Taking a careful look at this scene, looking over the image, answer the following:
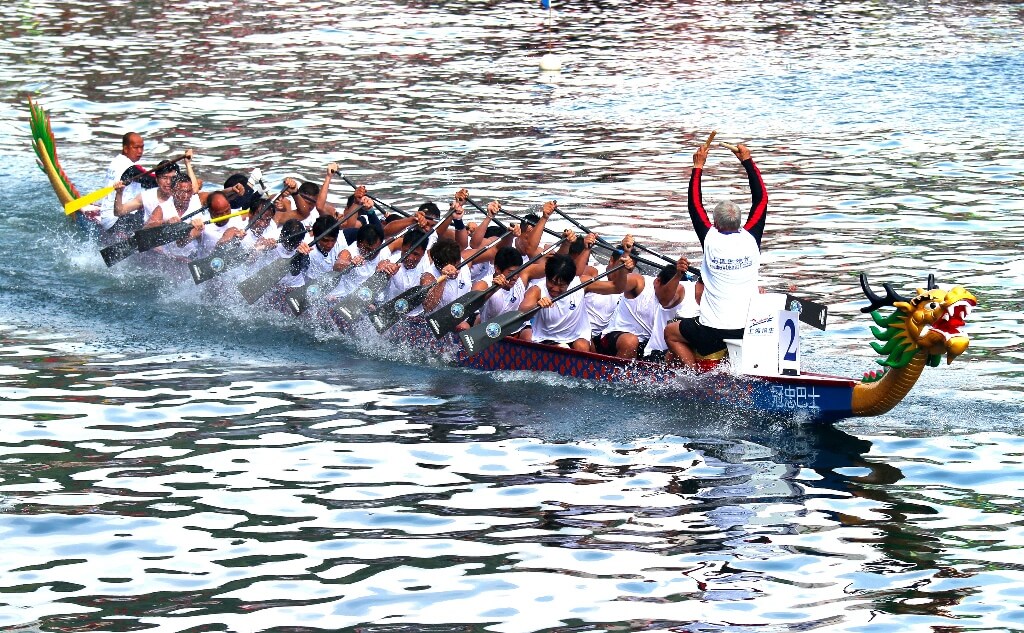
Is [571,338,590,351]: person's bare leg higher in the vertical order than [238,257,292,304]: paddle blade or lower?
lower

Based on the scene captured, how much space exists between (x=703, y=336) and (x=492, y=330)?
246 centimetres

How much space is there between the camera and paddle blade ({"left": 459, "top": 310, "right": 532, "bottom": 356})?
15.9 metres

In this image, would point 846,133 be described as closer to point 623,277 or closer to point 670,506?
point 623,277

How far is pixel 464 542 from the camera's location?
11602 millimetres

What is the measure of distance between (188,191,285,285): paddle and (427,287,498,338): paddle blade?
4.01 meters

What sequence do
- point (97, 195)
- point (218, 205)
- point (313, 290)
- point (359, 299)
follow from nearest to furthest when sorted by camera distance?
point (359, 299) < point (313, 290) < point (218, 205) < point (97, 195)

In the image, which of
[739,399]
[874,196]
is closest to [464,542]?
[739,399]

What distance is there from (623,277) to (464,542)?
5.22 m

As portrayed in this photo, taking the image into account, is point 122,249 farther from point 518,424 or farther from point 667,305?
point 667,305

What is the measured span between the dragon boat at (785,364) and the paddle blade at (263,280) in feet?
9.92

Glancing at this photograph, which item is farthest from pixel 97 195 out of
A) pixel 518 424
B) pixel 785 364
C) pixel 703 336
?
pixel 785 364

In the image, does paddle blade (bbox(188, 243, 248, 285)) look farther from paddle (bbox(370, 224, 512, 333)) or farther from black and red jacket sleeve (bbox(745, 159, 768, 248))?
black and red jacket sleeve (bbox(745, 159, 768, 248))

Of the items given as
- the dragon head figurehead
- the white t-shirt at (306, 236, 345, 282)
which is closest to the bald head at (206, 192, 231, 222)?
the white t-shirt at (306, 236, 345, 282)

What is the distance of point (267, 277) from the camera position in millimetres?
18625
